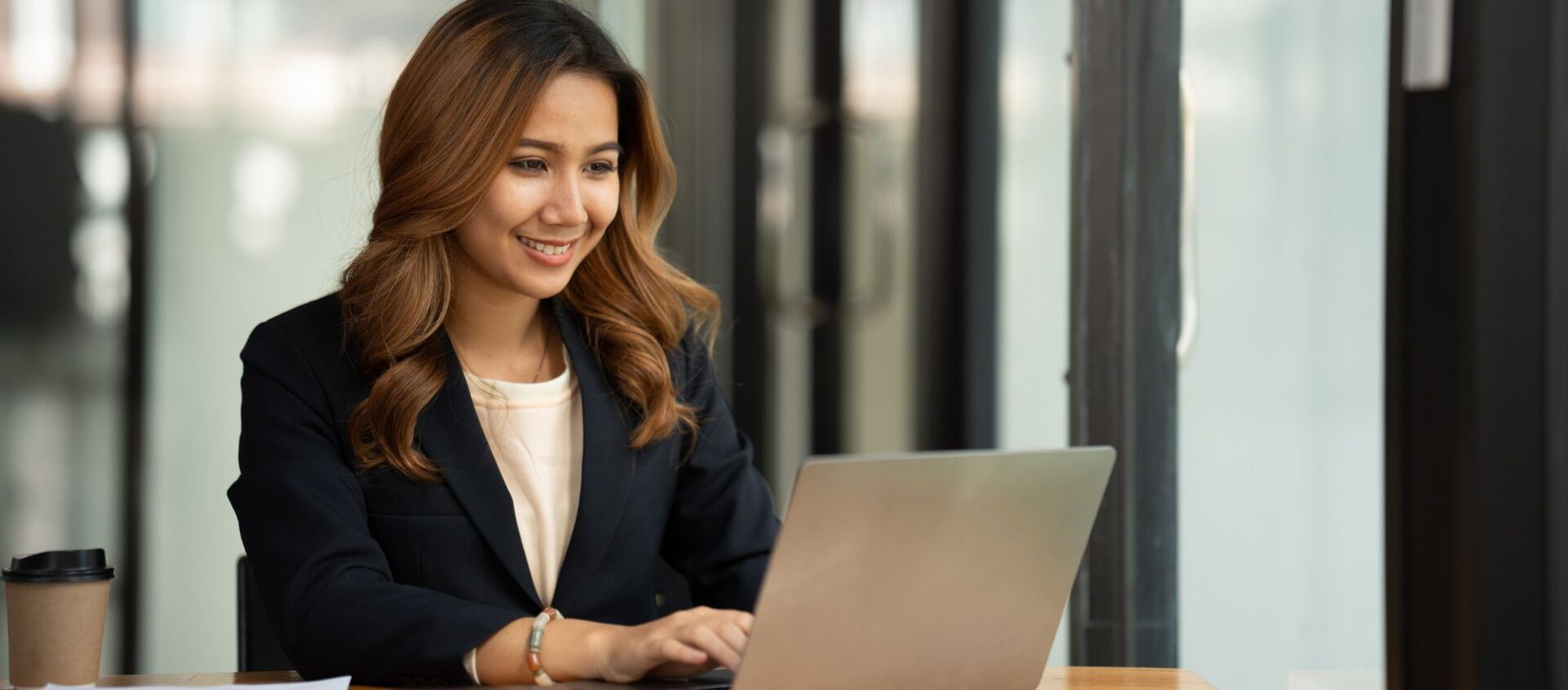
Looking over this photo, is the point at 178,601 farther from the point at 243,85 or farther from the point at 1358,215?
the point at 1358,215

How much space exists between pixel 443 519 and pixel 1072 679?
0.69 m

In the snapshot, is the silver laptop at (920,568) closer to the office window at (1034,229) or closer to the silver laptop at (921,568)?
the silver laptop at (921,568)

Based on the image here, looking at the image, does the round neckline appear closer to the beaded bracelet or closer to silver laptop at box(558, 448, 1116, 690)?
the beaded bracelet

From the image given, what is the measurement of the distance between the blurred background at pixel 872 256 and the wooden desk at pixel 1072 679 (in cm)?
24

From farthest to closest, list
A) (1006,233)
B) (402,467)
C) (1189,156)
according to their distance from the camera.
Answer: (1006,233), (1189,156), (402,467)

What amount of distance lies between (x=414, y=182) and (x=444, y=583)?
445mm

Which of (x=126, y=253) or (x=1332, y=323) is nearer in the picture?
(x=1332, y=323)

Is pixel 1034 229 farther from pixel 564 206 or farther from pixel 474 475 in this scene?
pixel 474 475

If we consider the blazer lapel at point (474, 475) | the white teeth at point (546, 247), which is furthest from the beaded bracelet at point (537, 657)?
the white teeth at point (546, 247)

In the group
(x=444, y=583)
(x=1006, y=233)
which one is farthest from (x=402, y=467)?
(x=1006, y=233)

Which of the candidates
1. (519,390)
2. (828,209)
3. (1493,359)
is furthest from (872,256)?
(1493,359)

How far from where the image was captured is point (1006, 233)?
3371mm

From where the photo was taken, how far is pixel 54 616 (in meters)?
1.29

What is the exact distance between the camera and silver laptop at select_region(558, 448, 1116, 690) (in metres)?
1.11
